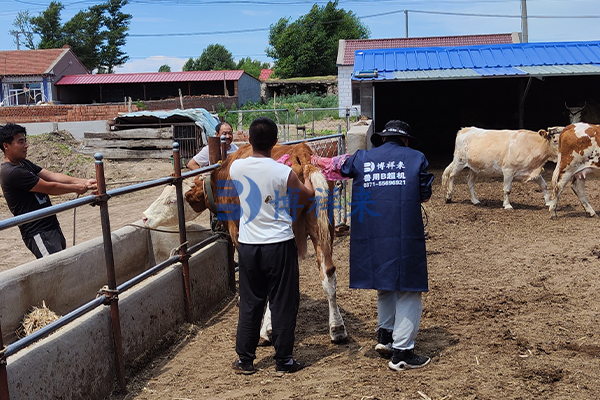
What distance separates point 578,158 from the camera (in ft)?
28.9

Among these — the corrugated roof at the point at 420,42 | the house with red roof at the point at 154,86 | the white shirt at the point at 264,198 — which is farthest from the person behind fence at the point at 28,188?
the house with red roof at the point at 154,86

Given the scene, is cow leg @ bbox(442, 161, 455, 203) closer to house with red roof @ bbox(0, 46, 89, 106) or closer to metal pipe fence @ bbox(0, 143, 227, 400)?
metal pipe fence @ bbox(0, 143, 227, 400)

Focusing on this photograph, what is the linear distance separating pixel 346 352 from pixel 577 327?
1821 millimetres

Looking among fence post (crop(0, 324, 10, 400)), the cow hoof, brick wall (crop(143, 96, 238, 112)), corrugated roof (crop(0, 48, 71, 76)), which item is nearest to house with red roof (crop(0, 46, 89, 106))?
corrugated roof (crop(0, 48, 71, 76))

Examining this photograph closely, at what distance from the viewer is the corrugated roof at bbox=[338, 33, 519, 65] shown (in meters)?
32.5

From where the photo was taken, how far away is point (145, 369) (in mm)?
4051

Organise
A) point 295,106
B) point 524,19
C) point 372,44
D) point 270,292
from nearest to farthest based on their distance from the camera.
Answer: point 270,292, point 524,19, point 295,106, point 372,44

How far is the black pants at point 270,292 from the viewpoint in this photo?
12.2 ft

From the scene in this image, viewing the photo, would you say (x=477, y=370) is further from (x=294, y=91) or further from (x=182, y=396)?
(x=294, y=91)

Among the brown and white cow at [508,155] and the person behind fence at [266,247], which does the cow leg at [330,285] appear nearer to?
the person behind fence at [266,247]

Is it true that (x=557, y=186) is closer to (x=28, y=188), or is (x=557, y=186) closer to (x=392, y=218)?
(x=392, y=218)

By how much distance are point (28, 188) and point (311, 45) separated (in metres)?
47.0

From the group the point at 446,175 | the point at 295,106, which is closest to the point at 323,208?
the point at 446,175

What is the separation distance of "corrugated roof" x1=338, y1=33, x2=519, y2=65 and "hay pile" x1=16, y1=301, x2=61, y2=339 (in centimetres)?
2892
